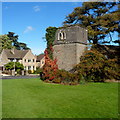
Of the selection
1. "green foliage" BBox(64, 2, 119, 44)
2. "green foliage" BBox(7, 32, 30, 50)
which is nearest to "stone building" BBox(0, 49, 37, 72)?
"green foliage" BBox(64, 2, 119, 44)

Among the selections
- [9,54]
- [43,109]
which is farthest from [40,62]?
[43,109]

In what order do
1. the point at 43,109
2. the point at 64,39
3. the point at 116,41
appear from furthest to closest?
the point at 116,41 < the point at 64,39 < the point at 43,109

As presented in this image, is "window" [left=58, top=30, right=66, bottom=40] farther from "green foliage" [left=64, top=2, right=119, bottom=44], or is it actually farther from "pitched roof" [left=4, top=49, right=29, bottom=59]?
"pitched roof" [left=4, top=49, right=29, bottom=59]

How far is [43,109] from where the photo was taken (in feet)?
26.7

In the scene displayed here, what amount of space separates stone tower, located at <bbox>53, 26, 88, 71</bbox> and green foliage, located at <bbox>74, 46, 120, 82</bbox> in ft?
4.29

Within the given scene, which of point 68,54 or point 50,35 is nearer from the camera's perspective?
point 68,54

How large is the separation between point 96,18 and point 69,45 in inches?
566

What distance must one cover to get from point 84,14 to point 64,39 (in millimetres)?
15911

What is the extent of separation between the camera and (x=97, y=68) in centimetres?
2109

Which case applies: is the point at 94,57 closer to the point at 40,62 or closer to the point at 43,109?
the point at 43,109

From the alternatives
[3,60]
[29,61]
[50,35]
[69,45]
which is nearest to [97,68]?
[69,45]

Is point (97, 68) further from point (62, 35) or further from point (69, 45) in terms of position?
point (62, 35)

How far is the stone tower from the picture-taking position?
22.0 meters

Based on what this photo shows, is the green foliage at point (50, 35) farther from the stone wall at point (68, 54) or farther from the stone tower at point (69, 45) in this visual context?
the stone wall at point (68, 54)
